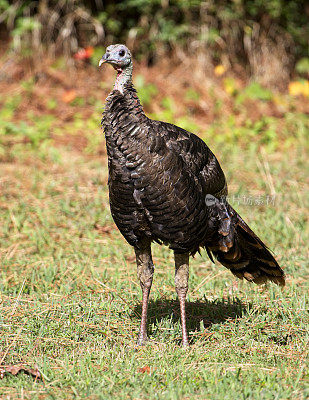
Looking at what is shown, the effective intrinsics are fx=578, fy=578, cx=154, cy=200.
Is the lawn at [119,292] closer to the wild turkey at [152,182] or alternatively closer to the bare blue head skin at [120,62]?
the wild turkey at [152,182]

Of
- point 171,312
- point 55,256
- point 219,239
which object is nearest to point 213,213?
point 219,239

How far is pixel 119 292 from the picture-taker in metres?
4.73

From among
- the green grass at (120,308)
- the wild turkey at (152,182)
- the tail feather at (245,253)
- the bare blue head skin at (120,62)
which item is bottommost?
the green grass at (120,308)

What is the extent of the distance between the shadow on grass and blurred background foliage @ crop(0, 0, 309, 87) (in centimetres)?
649

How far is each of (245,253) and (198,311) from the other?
1.94 feet

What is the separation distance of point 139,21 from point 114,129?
7340 mm

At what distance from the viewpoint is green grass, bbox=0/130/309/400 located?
10.8ft

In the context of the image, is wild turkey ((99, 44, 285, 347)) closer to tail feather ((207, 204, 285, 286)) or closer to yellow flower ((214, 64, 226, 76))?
tail feather ((207, 204, 285, 286))

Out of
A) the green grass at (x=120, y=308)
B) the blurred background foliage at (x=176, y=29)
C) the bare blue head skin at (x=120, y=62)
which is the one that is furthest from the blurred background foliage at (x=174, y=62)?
the bare blue head skin at (x=120, y=62)

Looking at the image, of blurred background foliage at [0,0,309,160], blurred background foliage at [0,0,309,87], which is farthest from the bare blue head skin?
blurred background foliage at [0,0,309,87]

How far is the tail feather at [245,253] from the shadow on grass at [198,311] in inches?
10.4

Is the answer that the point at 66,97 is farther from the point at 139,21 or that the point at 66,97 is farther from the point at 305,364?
the point at 305,364

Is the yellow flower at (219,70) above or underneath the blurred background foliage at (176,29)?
underneath

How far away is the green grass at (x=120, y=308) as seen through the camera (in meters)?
3.29
